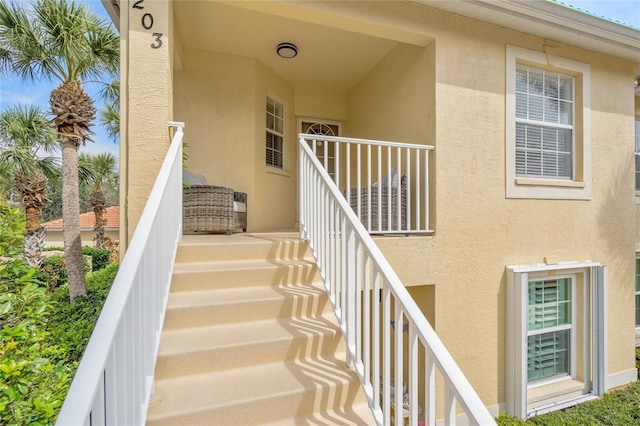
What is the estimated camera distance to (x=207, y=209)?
405 centimetres

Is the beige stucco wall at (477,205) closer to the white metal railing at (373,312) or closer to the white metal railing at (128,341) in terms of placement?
the white metal railing at (373,312)

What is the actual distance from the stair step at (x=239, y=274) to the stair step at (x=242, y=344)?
41cm

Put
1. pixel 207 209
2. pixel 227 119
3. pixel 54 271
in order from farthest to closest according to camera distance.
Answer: pixel 54 271
pixel 227 119
pixel 207 209

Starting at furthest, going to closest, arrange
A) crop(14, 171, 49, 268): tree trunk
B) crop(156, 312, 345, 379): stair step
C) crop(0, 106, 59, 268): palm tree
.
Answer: crop(14, 171, 49, 268): tree trunk < crop(0, 106, 59, 268): palm tree < crop(156, 312, 345, 379): stair step

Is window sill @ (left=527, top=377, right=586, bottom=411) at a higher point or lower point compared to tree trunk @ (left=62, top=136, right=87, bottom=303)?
lower

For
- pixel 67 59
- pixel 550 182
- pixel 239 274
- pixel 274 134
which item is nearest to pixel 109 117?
pixel 67 59

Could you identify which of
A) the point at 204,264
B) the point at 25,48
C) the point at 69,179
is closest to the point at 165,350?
the point at 204,264

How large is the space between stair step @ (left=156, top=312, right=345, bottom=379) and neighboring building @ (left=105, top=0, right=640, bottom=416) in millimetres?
1474

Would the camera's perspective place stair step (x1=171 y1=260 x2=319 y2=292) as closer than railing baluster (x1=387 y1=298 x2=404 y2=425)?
No

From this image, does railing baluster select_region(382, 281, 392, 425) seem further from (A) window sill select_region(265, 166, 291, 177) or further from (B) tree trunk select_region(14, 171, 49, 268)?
(B) tree trunk select_region(14, 171, 49, 268)

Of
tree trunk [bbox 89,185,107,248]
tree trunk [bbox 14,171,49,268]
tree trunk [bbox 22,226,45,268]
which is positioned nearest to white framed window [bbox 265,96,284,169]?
tree trunk [bbox 14,171,49,268]

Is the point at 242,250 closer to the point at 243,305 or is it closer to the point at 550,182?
the point at 243,305

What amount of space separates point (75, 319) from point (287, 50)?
6.30 m

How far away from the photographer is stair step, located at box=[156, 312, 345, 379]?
2018 mm
